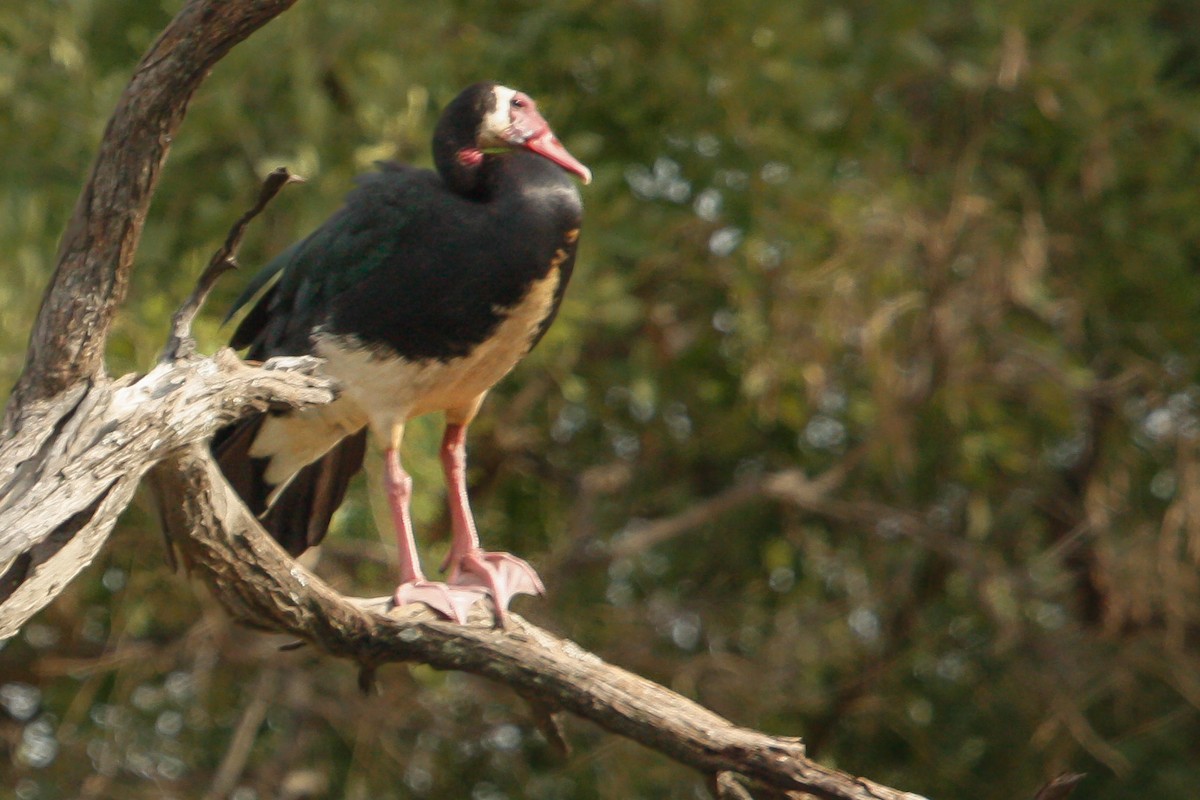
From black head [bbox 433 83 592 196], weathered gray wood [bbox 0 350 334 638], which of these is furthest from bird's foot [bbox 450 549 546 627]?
weathered gray wood [bbox 0 350 334 638]

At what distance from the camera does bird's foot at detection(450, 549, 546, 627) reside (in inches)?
139

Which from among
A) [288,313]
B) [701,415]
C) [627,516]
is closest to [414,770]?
[627,516]

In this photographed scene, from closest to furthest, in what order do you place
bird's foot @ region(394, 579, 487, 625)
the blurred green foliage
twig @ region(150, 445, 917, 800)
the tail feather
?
twig @ region(150, 445, 917, 800) → bird's foot @ region(394, 579, 487, 625) → the tail feather → the blurred green foliage

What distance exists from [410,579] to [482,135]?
0.93 m

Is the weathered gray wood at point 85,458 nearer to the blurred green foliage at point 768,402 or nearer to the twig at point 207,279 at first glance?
the twig at point 207,279

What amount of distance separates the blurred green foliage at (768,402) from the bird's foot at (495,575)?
1302mm

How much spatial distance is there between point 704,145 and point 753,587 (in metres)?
1.76

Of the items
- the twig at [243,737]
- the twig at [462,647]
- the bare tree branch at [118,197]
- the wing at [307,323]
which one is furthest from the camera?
the twig at [243,737]

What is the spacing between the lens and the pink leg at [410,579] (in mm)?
3311

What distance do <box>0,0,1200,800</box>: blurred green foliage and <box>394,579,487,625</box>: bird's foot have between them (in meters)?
1.54

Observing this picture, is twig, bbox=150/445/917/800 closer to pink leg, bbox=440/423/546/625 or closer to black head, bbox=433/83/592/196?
pink leg, bbox=440/423/546/625

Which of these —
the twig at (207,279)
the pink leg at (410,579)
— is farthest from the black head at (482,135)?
the twig at (207,279)

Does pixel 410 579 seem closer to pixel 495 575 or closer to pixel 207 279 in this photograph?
pixel 495 575

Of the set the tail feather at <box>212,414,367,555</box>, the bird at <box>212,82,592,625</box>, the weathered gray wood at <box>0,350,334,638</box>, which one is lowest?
the tail feather at <box>212,414,367,555</box>
